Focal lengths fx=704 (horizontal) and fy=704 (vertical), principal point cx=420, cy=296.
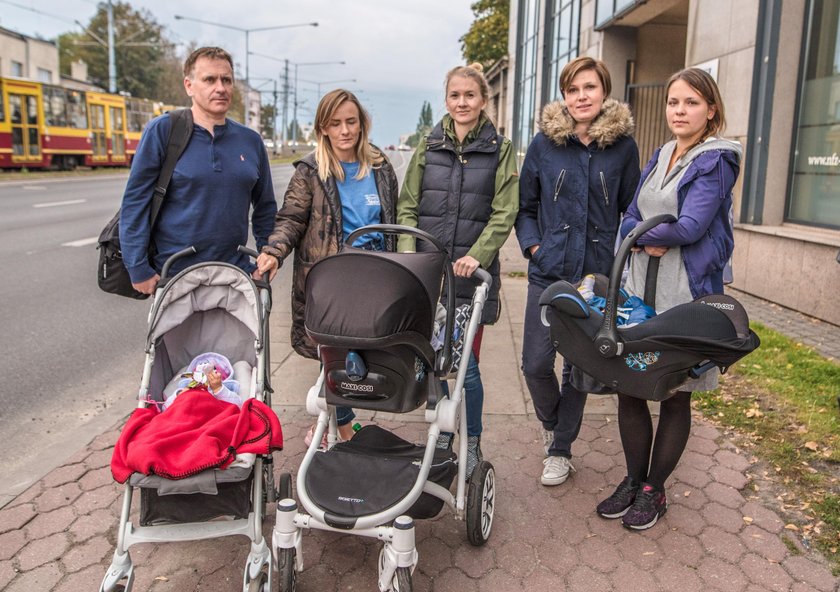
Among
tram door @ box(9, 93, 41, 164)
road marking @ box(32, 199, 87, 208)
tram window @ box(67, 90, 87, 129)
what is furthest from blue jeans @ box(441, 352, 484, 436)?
tram window @ box(67, 90, 87, 129)

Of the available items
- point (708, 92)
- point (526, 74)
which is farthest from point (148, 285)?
point (526, 74)

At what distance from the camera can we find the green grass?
11.3 feet

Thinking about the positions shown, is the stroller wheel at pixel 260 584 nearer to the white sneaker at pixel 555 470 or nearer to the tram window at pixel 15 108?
the white sneaker at pixel 555 470

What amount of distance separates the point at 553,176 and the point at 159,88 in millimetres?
68442

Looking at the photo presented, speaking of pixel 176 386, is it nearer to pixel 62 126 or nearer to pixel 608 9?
pixel 608 9

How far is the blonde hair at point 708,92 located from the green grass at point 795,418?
189 centimetres

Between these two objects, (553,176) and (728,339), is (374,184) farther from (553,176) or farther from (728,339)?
(728,339)

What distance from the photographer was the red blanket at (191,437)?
2.54 meters

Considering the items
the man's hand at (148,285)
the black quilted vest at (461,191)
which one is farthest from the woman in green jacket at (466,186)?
the man's hand at (148,285)

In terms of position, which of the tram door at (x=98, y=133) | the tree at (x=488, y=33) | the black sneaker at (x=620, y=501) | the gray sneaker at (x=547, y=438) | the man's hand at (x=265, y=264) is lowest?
the black sneaker at (x=620, y=501)

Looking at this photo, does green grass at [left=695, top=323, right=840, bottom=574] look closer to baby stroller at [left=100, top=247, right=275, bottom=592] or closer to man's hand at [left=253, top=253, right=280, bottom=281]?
baby stroller at [left=100, top=247, right=275, bottom=592]

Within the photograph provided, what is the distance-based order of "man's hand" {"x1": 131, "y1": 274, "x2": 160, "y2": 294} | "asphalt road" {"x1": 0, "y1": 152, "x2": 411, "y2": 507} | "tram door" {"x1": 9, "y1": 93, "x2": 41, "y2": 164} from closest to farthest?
"man's hand" {"x1": 131, "y1": 274, "x2": 160, "y2": 294}, "asphalt road" {"x1": 0, "y1": 152, "x2": 411, "y2": 507}, "tram door" {"x1": 9, "y1": 93, "x2": 41, "y2": 164}

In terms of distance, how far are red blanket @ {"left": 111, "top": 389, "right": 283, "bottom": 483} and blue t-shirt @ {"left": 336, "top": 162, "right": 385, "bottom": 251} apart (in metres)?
1.19

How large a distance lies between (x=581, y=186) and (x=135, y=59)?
224ft
